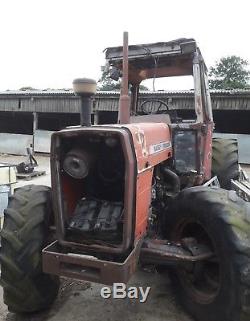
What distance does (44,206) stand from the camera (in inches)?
131

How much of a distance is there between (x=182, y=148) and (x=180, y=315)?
6.04 feet

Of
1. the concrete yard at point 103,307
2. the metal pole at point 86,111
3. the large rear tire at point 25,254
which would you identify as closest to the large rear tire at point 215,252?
the concrete yard at point 103,307

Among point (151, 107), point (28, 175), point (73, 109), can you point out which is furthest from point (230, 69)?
point (151, 107)

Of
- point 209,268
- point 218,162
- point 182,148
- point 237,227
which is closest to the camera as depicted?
point 237,227

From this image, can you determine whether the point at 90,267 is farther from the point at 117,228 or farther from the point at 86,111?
the point at 86,111

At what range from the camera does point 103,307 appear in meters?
3.51

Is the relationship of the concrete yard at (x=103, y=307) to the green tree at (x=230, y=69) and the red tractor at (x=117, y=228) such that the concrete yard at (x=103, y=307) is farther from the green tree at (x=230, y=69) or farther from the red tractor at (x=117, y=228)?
the green tree at (x=230, y=69)

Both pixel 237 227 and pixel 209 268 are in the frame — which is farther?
pixel 209 268

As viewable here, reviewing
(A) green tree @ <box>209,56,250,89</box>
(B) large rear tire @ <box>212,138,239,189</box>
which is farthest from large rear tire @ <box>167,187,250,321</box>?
(A) green tree @ <box>209,56,250,89</box>

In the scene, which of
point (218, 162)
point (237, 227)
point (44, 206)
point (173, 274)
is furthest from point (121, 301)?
point (218, 162)

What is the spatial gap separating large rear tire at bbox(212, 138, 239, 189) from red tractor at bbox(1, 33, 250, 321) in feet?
6.98

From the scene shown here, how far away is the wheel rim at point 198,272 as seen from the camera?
326 cm

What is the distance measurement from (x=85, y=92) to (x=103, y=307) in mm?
2092

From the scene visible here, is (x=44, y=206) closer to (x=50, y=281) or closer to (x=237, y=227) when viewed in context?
(x=50, y=281)
